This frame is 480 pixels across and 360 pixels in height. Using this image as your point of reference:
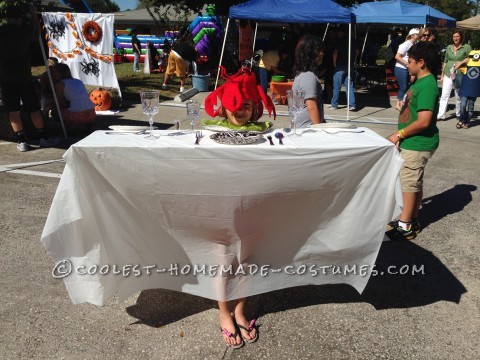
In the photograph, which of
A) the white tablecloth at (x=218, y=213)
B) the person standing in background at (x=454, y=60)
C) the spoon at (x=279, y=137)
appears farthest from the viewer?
the person standing in background at (x=454, y=60)

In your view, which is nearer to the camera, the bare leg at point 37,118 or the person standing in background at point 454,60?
the bare leg at point 37,118

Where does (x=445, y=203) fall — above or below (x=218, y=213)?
below

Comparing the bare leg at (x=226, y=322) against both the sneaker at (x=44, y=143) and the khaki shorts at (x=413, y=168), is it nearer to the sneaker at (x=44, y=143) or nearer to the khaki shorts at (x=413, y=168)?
the khaki shorts at (x=413, y=168)

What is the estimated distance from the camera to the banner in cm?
807

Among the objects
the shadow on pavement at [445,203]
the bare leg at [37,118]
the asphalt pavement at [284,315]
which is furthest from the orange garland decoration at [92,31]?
the shadow on pavement at [445,203]

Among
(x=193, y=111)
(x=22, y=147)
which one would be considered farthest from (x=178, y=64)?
(x=193, y=111)

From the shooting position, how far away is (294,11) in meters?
9.69

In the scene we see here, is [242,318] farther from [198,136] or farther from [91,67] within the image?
[91,67]

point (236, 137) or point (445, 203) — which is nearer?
point (236, 137)

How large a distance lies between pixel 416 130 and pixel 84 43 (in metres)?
6.90

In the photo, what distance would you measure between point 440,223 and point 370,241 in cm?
203

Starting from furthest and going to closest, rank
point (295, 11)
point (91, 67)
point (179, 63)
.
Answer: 1. point (179, 63)
2. point (295, 11)
3. point (91, 67)

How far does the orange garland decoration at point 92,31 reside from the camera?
26.4 feet

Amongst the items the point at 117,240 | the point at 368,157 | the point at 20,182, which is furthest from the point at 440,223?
the point at 20,182
